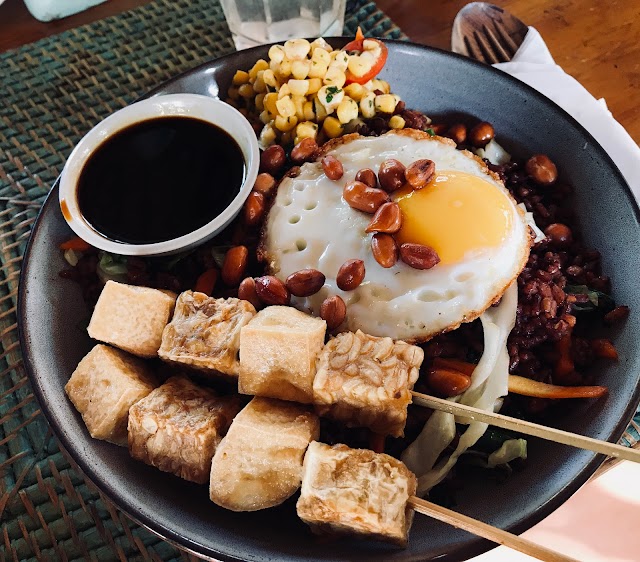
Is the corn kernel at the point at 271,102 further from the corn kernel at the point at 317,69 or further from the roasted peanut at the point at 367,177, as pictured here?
the roasted peanut at the point at 367,177

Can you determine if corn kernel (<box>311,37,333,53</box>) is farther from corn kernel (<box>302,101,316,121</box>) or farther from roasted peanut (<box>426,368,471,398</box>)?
roasted peanut (<box>426,368,471,398</box>)

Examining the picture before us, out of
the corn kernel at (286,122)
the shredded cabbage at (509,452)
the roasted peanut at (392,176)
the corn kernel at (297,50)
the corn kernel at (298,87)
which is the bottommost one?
the shredded cabbage at (509,452)

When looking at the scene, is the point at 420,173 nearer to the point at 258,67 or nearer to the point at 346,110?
the point at 346,110

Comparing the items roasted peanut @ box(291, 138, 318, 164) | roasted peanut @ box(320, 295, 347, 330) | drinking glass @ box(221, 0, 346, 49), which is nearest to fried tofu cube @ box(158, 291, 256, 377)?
roasted peanut @ box(320, 295, 347, 330)

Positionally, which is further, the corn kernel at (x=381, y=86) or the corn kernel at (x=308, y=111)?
the corn kernel at (x=381, y=86)

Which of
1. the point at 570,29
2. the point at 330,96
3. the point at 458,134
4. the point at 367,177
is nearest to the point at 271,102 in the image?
the point at 330,96

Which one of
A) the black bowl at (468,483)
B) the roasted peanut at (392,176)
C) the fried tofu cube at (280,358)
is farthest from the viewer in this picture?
the roasted peanut at (392,176)

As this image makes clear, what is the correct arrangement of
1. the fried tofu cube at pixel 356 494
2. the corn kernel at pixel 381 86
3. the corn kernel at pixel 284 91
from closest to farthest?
the fried tofu cube at pixel 356 494 < the corn kernel at pixel 284 91 < the corn kernel at pixel 381 86

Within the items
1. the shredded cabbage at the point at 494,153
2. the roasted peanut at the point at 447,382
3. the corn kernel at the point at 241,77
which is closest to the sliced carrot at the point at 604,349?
the roasted peanut at the point at 447,382
